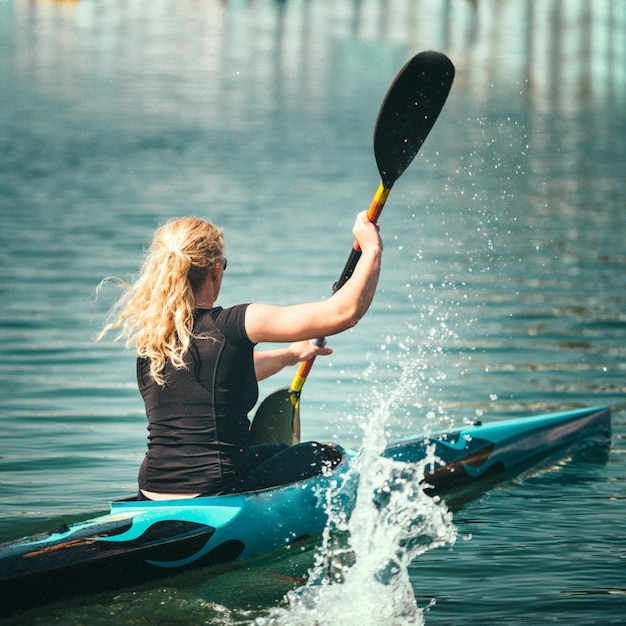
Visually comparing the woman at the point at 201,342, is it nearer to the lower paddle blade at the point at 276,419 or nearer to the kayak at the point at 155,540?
the kayak at the point at 155,540

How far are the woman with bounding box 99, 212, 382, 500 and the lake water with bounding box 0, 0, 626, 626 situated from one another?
551mm

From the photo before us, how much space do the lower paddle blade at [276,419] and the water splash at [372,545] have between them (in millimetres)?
463

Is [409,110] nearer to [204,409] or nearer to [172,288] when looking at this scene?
[172,288]

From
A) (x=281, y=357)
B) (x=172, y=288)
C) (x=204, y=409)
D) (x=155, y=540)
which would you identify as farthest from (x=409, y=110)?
(x=155, y=540)

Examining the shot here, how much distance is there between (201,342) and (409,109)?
6.20 feet

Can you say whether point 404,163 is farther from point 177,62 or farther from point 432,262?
point 177,62

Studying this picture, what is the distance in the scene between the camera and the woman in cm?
455

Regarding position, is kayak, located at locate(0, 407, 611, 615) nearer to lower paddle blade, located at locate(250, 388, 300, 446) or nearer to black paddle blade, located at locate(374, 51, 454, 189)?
lower paddle blade, located at locate(250, 388, 300, 446)

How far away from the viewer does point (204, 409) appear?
469 centimetres

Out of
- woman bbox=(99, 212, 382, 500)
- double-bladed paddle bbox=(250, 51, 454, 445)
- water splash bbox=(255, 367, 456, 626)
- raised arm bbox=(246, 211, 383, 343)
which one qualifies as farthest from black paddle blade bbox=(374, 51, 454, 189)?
water splash bbox=(255, 367, 456, 626)

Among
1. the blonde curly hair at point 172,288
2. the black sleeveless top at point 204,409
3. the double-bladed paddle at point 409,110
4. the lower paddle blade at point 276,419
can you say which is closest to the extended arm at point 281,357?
the double-bladed paddle at point 409,110

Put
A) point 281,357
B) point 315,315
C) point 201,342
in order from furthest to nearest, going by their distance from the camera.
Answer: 1. point 281,357
2. point 201,342
3. point 315,315

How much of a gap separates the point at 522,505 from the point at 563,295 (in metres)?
5.89

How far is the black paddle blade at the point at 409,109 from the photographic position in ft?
18.8
